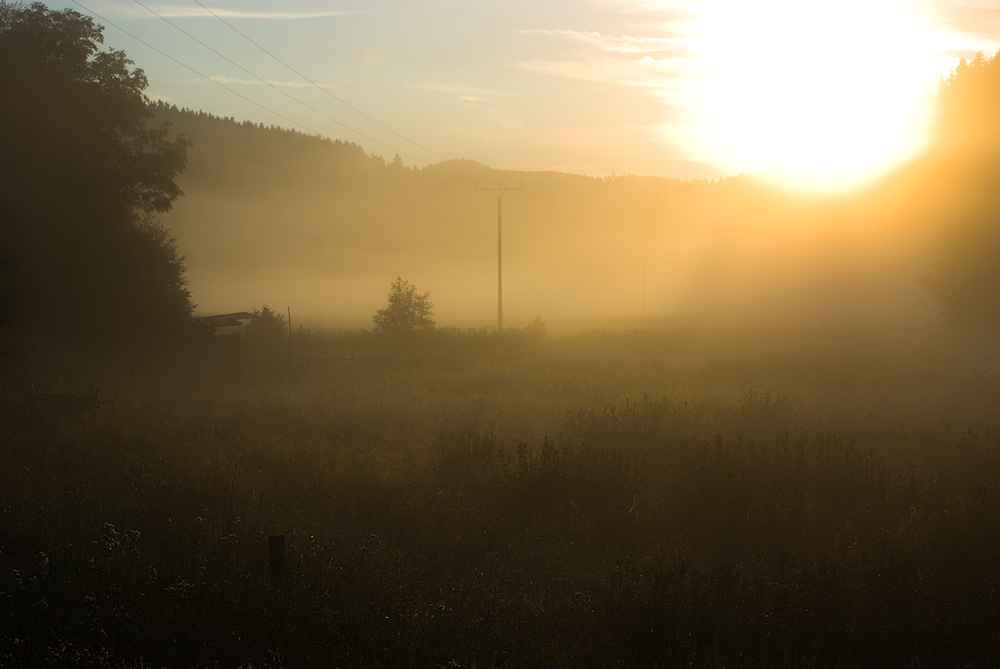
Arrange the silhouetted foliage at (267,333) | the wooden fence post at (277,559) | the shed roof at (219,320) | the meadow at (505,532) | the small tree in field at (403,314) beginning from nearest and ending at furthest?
1. the meadow at (505,532)
2. the wooden fence post at (277,559)
3. the shed roof at (219,320)
4. the silhouetted foliage at (267,333)
5. the small tree in field at (403,314)

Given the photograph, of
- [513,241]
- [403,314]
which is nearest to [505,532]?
[403,314]

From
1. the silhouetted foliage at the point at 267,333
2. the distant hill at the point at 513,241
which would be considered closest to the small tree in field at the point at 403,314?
the silhouetted foliage at the point at 267,333

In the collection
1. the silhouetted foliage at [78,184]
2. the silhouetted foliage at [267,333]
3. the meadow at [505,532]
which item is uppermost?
the silhouetted foliage at [78,184]

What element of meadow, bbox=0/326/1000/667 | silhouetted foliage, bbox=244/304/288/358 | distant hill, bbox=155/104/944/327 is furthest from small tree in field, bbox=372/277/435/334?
distant hill, bbox=155/104/944/327

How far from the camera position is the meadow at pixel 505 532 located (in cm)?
530

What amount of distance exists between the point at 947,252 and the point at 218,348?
106 feet

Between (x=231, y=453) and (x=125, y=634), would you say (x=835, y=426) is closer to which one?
(x=231, y=453)

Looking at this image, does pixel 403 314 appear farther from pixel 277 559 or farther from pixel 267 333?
pixel 277 559

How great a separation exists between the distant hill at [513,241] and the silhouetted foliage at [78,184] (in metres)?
21.7

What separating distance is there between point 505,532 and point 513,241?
14175 cm

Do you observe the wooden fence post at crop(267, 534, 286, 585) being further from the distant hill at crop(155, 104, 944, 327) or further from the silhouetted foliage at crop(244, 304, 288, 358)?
the distant hill at crop(155, 104, 944, 327)

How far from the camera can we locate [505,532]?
834cm

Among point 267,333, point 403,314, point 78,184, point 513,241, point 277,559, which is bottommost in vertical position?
point 277,559

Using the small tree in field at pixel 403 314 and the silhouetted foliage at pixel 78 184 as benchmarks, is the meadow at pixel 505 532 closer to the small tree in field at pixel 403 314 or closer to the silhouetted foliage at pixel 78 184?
the silhouetted foliage at pixel 78 184
